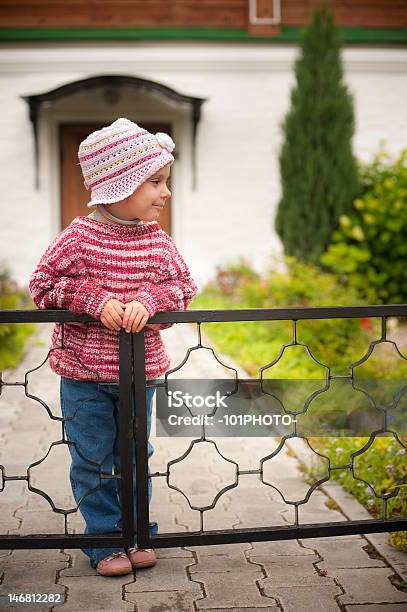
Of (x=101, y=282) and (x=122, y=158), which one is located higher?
(x=122, y=158)

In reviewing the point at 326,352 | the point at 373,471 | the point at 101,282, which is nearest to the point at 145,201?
the point at 101,282

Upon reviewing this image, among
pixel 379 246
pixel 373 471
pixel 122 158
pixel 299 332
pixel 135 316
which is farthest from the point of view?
pixel 379 246

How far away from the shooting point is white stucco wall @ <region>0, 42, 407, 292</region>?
1027 cm

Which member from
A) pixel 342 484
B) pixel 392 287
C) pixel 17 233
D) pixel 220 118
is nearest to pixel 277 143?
pixel 220 118

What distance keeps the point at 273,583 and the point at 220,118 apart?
8.50 metres

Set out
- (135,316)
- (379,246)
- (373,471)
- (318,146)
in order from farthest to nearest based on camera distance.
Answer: (318,146)
(379,246)
(373,471)
(135,316)

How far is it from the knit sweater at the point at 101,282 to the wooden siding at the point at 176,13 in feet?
27.6

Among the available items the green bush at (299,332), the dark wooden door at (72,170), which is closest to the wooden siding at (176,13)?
the dark wooden door at (72,170)

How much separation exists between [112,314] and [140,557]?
936 mm

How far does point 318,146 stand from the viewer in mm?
9094

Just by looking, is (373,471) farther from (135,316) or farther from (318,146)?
(318,146)

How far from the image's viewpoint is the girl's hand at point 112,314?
2.46 metres

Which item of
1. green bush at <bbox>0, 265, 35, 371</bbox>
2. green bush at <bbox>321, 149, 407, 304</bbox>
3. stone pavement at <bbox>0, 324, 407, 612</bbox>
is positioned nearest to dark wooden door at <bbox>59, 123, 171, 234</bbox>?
green bush at <bbox>0, 265, 35, 371</bbox>

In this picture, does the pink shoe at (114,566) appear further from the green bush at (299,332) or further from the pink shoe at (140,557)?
the green bush at (299,332)
